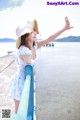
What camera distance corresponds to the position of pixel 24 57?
1312mm

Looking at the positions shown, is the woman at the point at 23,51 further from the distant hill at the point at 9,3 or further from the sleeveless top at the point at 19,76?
the distant hill at the point at 9,3

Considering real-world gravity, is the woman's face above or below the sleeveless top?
above

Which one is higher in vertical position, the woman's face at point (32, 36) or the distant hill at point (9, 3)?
the distant hill at point (9, 3)

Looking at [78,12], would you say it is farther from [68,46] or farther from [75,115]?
[75,115]

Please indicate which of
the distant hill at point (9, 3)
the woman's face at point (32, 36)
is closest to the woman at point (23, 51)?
the woman's face at point (32, 36)

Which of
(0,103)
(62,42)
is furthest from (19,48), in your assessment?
(62,42)

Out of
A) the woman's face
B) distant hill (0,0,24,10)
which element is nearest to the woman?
the woman's face

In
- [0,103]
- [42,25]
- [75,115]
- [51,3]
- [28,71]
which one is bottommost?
[75,115]

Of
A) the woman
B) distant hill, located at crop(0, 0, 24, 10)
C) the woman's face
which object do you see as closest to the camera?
the woman

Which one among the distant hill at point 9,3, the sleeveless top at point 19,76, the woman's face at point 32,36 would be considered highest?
the distant hill at point 9,3

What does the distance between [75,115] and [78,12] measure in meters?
0.72

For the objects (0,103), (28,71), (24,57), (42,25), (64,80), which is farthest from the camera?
A: (64,80)

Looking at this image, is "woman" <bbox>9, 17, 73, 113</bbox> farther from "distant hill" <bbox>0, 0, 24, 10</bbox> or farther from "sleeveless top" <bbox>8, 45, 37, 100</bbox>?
"distant hill" <bbox>0, 0, 24, 10</bbox>

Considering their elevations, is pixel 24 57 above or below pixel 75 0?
below
